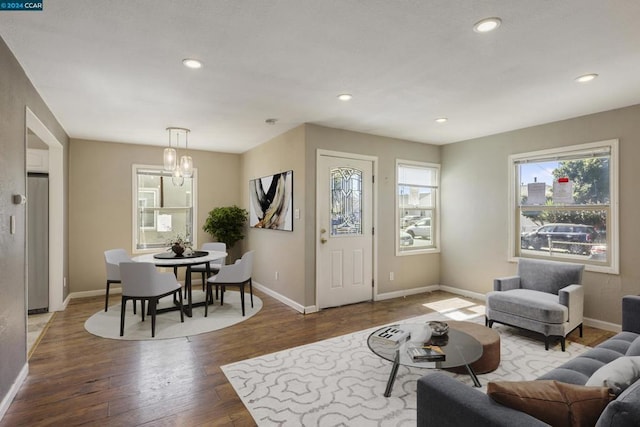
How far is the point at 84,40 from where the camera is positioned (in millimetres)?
2279

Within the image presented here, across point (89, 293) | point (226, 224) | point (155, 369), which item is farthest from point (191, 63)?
point (89, 293)

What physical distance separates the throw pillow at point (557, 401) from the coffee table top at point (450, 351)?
92 centimetres

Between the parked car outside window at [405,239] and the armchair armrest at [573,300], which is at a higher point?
the parked car outside window at [405,239]

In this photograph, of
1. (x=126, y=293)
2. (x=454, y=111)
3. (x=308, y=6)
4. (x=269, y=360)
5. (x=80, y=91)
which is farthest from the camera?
(x=454, y=111)

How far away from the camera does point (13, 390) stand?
243cm

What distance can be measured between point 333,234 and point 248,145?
94.5 inches

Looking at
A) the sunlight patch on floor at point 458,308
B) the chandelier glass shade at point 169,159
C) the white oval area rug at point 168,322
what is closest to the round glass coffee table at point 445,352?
the sunlight patch on floor at point 458,308

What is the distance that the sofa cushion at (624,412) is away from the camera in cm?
99

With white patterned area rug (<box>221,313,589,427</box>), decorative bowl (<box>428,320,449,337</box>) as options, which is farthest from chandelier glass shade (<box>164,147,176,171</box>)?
decorative bowl (<box>428,320,449,337</box>)

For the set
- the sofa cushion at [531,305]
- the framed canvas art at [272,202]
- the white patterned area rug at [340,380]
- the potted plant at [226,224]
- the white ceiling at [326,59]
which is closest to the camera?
the white ceiling at [326,59]

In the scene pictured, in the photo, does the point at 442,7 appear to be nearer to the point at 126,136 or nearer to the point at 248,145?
the point at 248,145

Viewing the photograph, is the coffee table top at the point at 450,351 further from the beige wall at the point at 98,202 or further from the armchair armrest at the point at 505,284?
the beige wall at the point at 98,202

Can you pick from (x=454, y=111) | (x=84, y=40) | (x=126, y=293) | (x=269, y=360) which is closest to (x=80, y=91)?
(x=84, y=40)

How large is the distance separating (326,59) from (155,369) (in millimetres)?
2983
